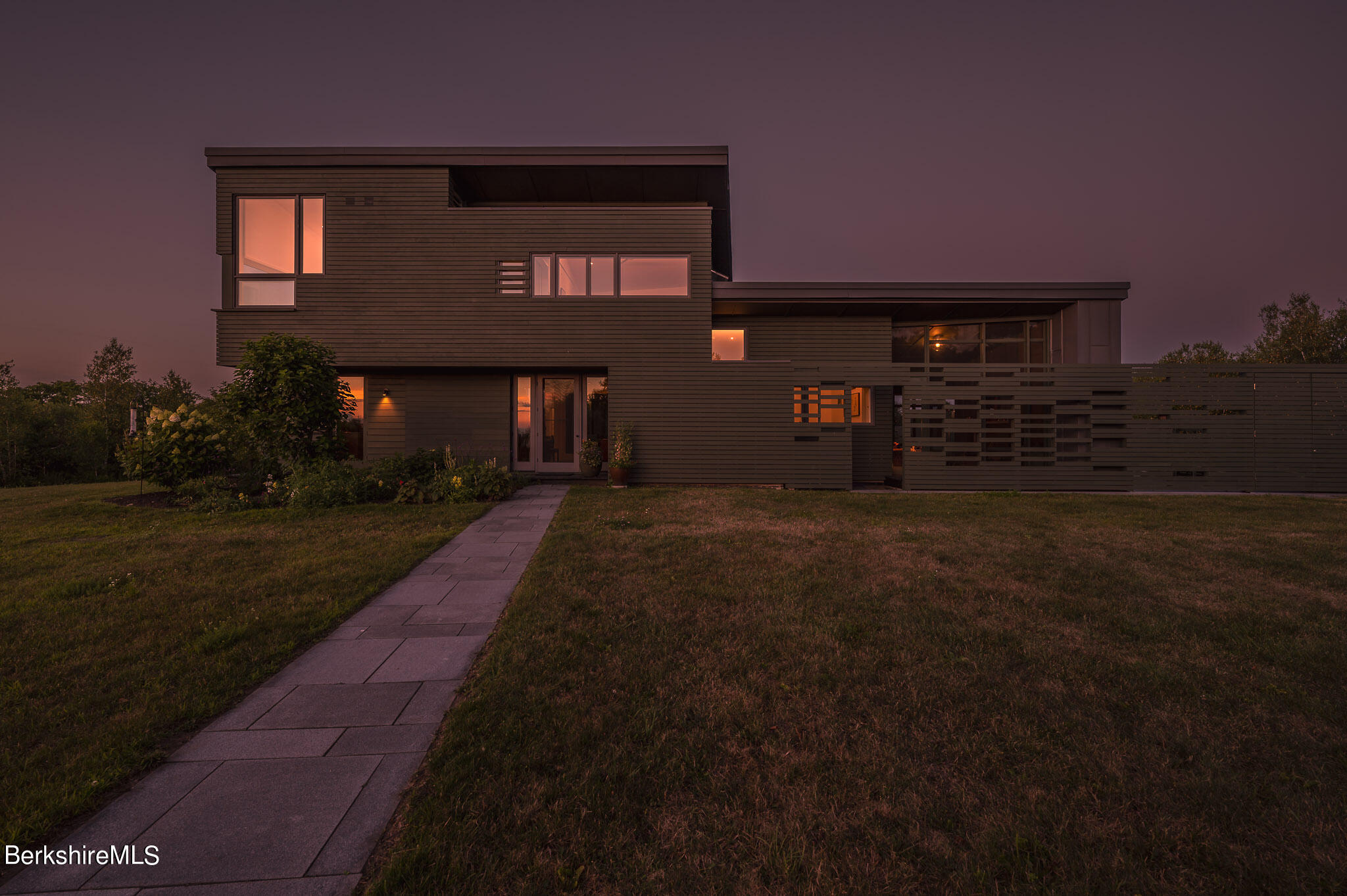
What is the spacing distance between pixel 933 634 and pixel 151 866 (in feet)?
12.7

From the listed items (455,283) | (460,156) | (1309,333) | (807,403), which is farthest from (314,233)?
(1309,333)

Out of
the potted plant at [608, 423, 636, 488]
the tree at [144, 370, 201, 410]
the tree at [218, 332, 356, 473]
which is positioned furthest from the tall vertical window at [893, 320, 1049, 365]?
the tree at [144, 370, 201, 410]

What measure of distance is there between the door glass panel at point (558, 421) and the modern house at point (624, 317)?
1.84ft

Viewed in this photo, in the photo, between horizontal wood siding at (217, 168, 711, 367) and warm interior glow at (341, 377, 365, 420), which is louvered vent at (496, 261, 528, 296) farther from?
warm interior glow at (341, 377, 365, 420)

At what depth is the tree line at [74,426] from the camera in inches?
555

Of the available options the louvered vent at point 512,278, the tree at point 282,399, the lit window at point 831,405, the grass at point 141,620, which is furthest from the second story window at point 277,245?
the lit window at point 831,405

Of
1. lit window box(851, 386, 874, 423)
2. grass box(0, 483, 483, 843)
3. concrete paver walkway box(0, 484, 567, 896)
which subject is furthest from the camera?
lit window box(851, 386, 874, 423)

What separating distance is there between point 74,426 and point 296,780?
23.8 metres

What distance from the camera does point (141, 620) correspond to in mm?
3357

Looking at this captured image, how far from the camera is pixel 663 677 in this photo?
2631mm

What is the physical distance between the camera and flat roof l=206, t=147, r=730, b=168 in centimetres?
1016

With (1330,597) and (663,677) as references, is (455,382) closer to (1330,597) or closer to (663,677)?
(663,677)

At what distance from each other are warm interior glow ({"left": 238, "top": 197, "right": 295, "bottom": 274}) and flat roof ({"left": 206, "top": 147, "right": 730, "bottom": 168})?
806 millimetres

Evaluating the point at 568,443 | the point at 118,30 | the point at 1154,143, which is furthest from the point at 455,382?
the point at 1154,143
